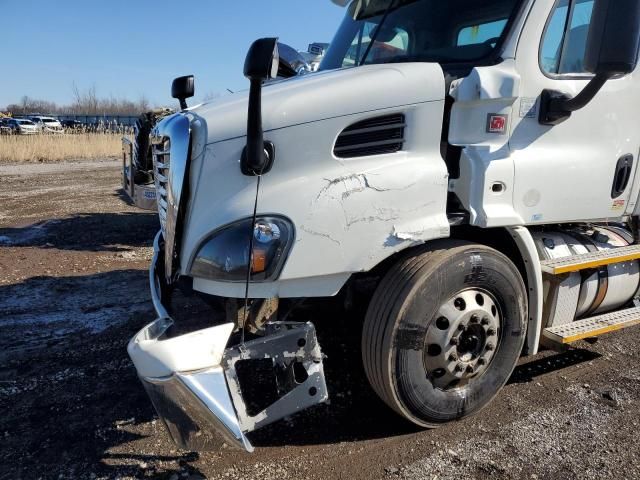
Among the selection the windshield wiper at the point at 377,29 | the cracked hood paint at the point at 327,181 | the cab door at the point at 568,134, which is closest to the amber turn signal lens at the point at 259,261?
the cracked hood paint at the point at 327,181

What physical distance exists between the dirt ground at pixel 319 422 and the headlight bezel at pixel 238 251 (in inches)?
41.9

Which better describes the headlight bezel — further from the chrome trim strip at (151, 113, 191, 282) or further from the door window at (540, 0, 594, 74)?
the door window at (540, 0, 594, 74)

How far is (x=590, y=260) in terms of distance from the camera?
3.16 meters

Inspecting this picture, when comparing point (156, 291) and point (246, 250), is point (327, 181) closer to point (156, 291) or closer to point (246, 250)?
point (246, 250)

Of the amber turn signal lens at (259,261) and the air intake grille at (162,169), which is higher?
the air intake grille at (162,169)

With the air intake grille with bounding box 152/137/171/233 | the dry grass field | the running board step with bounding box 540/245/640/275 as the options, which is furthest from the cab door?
the dry grass field

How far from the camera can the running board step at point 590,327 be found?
10.1ft

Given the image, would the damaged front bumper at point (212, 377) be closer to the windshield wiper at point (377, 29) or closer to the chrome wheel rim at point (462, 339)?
the chrome wheel rim at point (462, 339)

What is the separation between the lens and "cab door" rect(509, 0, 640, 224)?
9.30 ft

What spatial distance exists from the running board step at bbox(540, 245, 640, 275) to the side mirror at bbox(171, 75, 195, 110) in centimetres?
270

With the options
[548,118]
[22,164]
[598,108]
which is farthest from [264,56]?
A: [22,164]

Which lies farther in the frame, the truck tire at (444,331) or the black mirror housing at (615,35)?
the truck tire at (444,331)

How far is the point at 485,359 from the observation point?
2846 millimetres

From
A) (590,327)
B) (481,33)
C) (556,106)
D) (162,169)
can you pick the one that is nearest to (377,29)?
(481,33)
